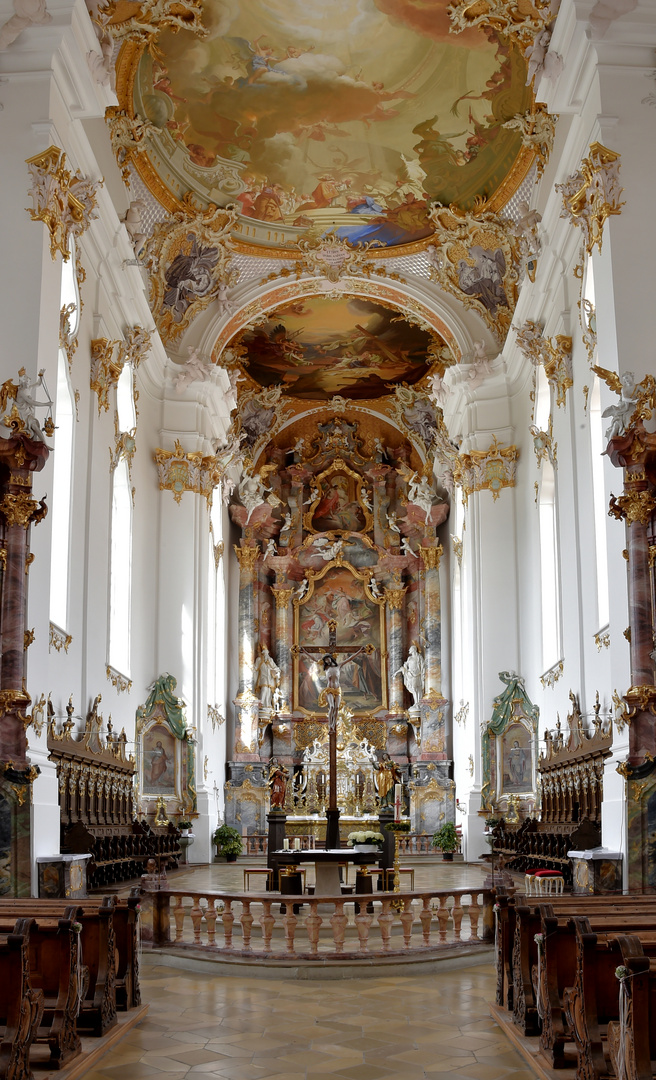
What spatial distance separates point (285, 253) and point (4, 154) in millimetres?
9743

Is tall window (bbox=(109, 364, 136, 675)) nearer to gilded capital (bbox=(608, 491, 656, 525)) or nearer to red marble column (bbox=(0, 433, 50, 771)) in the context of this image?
red marble column (bbox=(0, 433, 50, 771))

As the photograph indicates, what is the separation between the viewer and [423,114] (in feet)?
59.4

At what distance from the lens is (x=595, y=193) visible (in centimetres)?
1210

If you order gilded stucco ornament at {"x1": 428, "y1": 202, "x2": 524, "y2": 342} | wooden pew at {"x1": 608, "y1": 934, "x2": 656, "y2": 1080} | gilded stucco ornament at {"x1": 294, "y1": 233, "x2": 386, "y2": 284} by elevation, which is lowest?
wooden pew at {"x1": 608, "y1": 934, "x2": 656, "y2": 1080}

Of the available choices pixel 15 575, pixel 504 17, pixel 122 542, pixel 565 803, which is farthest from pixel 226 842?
pixel 504 17

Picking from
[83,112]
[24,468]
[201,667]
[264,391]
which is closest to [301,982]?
[24,468]

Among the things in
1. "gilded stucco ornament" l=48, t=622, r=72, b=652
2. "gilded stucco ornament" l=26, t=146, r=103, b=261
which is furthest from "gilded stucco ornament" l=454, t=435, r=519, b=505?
"gilded stucco ornament" l=26, t=146, r=103, b=261

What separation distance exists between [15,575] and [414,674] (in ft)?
54.3

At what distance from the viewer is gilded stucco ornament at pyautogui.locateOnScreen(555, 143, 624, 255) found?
11875 mm

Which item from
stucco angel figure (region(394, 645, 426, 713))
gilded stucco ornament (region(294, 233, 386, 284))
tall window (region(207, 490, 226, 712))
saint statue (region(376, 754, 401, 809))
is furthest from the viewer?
stucco angel figure (region(394, 645, 426, 713))

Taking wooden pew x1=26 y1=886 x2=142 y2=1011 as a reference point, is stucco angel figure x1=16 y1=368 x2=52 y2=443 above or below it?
above

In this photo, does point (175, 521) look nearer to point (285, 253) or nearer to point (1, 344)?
point (285, 253)

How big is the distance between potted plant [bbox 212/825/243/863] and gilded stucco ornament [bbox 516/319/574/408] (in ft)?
33.7

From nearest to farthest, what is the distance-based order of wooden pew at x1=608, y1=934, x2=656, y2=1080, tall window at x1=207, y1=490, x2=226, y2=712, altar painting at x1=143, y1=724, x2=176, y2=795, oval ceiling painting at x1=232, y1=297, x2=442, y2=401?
wooden pew at x1=608, y1=934, x2=656, y2=1080
altar painting at x1=143, y1=724, x2=176, y2=795
tall window at x1=207, y1=490, x2=226, y2=712
oval ceiling painting at x1=232, y1=297, x2=442, y2=401
